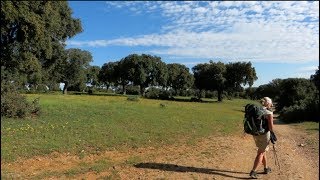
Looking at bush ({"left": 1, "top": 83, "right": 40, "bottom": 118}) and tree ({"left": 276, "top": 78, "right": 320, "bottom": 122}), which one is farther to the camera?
tree ({"left": 276, "top": 78, "right": 320, "bottom": 122})

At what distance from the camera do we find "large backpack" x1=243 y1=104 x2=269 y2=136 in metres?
9.90

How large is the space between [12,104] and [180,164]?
39.0 ft

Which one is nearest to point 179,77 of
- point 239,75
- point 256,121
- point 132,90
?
point 132,90

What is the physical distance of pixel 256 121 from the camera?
9.90m

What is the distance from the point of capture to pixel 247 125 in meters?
10.0

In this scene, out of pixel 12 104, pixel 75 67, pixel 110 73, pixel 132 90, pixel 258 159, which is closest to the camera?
pixel 258 159

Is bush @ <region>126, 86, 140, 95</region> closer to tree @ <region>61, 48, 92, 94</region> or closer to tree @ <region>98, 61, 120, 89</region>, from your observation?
tree @ <region>98, 61, 120, 89</region>

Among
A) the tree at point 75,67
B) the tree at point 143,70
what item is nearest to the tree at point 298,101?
the tree at point 143,70

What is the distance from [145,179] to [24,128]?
8534 mm

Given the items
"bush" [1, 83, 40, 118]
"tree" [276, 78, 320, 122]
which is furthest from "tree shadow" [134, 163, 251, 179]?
"tree" [276, 78, 320, 122]

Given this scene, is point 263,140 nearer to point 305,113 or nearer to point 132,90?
point 305,113

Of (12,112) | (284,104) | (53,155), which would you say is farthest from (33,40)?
(284,104)

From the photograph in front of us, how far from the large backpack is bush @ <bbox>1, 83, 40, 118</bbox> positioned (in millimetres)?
13992

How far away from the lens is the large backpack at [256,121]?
990 centimetres
